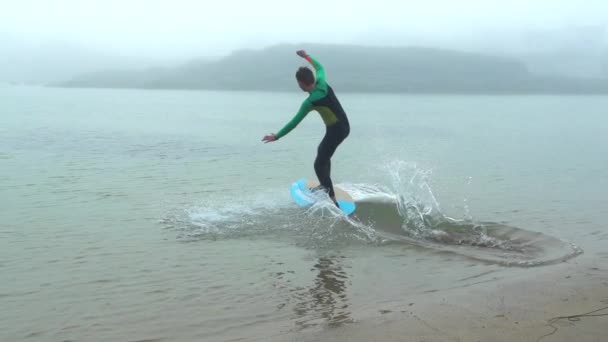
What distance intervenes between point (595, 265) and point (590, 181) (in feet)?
38.0

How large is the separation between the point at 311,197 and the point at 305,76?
3.12 meters

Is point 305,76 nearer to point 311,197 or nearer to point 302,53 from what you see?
point 302,53

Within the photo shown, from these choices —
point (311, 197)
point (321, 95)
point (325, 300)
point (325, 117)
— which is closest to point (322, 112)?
point (325, 117)

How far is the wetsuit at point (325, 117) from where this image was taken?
10148 mm

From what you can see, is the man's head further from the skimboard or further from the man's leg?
the skimboard

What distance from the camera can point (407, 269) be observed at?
821cm

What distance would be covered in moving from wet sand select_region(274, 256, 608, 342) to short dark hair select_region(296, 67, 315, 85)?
452 cm

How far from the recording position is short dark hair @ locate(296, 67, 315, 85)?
9.93 metres

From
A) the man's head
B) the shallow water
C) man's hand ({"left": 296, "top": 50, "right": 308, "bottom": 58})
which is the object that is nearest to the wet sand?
the shallow water

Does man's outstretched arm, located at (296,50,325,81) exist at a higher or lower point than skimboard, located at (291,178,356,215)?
higher

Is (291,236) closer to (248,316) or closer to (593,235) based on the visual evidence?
(248,316)

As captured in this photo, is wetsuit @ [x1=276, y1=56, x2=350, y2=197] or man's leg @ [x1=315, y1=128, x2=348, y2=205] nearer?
wetsuit @ [x1=276, y1=56, x2=350, y2=197]

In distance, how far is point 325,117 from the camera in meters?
10.5

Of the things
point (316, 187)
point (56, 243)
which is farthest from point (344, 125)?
point (56, 243)
